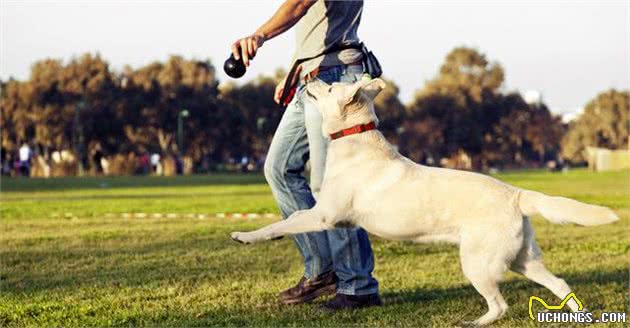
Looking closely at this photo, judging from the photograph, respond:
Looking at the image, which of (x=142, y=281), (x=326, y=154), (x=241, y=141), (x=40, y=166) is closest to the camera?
(x=326, y=154)

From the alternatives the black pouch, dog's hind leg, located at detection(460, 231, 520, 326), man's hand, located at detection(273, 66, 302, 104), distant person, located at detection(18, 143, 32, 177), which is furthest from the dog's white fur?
distant person, located at detection(18, 143, 32, 177)

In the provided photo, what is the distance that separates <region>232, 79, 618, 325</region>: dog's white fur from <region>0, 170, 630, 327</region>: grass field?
57 cm

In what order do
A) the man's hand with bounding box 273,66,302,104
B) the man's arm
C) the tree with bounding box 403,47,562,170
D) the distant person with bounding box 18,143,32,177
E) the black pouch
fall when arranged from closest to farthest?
the man's arm
the black pouch
the man's hand with bounding box 273,66,302,104
the distant person with bounding box 18,143,32,177
the tree with bounding box 403,47,562,170

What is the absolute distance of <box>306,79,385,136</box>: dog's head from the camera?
555cm

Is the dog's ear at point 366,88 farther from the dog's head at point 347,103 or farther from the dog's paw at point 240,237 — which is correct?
the dog's paw at point 240,237

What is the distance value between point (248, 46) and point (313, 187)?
1.12 meters

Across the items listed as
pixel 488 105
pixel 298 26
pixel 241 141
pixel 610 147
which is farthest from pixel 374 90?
pixel 610 147

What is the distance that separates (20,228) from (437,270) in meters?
7.08

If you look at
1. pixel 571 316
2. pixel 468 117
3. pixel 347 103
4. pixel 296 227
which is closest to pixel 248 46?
pixel 347 103

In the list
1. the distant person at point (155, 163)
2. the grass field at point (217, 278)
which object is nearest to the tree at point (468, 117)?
the distant person at point (155, 163)

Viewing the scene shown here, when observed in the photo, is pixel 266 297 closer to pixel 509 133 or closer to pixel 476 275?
pixel 476 275

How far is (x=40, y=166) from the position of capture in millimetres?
62094

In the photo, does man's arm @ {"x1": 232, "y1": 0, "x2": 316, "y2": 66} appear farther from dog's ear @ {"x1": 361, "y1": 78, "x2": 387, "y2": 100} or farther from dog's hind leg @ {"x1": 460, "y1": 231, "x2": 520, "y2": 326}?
dog's hind leg @ {"x1": 460, "y1": 231, "x2": 520, "y2": 326}

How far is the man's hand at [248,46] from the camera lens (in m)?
5.73
